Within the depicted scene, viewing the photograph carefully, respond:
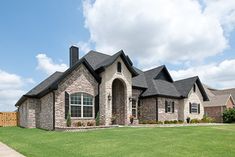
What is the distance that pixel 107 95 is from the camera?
24500 millimetres

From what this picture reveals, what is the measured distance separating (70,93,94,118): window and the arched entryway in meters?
3.56

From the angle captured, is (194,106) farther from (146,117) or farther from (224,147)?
(224,147)

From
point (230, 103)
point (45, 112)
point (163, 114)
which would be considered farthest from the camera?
point (230, 103)

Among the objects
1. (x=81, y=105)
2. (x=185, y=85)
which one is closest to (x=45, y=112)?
(x=81, y=105)

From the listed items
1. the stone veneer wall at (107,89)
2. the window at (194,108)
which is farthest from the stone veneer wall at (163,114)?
the stone veneer wall at (107,89)

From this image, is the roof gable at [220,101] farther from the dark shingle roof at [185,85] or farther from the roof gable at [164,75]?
the roof gable at [164,75]

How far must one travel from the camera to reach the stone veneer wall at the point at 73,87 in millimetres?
21734

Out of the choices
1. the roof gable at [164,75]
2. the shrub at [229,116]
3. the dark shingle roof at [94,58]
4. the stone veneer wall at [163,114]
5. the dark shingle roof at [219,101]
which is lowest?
the shrub at [229,116]

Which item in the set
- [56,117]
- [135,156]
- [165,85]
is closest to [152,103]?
[165,85]

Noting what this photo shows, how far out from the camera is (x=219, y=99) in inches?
1957

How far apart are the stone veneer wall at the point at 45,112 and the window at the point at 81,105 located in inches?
68.0

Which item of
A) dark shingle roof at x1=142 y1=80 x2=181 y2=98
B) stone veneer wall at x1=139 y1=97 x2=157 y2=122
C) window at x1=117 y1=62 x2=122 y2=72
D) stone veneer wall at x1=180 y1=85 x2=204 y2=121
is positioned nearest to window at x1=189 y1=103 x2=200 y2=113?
stone veneer wall at x1=180 y1=85 x2=204 y2=121

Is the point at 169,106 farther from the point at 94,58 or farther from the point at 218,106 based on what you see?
the point at 218,106

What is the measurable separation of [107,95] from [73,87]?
11.3 ft
